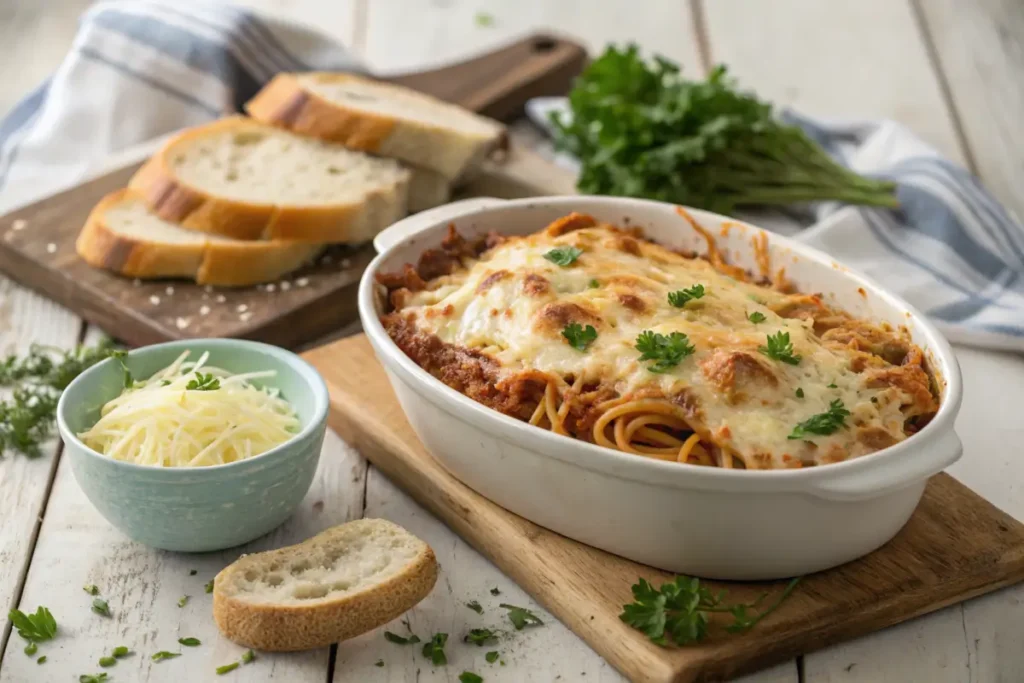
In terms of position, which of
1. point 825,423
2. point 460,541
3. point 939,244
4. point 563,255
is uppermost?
point 563,255

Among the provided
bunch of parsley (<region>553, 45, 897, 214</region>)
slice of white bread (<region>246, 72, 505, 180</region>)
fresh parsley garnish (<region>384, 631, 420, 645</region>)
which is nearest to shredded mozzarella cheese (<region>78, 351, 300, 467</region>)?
fresh parsley garnish (<region>384, 631, 420, 645</region>)

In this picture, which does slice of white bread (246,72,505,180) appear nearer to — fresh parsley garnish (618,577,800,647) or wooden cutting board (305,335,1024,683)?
wooden cutting board (305,335,1024,683)

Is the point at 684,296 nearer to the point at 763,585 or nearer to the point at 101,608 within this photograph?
the point at 763,585

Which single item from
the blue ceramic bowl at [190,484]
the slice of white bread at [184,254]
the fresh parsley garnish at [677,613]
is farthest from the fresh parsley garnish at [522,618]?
the slice of white bread at [184,254]

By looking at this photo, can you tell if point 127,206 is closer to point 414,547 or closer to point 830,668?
point 414,547

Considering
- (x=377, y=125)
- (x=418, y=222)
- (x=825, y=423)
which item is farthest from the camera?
(x=377, y=125)

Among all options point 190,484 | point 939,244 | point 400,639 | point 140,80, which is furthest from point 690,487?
point 140,80

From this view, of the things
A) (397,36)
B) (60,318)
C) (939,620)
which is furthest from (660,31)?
(939,620)
